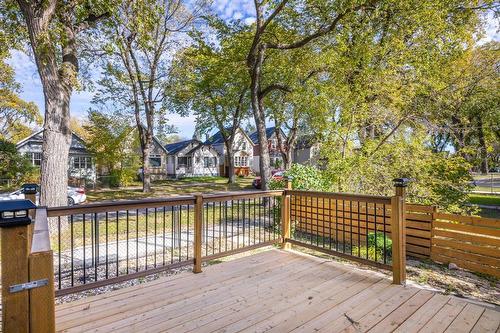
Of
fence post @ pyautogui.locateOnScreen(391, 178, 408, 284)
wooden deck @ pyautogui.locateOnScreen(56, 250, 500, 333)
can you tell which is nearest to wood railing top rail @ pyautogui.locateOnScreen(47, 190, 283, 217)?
wooden deck @ pyautogui.locateOnScreen(56, 250, 500, 333)

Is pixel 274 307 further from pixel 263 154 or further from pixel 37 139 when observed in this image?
pixel 37 139

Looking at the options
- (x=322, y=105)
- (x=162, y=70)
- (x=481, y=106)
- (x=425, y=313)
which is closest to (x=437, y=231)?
(x=425, y=313)

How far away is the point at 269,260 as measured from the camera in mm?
3951

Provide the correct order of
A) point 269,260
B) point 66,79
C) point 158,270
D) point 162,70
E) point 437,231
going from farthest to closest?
point 162,70 < point 66,79 < point 437,231 < point 269,260 < point 158,270

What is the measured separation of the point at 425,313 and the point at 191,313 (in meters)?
2.06

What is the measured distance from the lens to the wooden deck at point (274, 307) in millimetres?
2311

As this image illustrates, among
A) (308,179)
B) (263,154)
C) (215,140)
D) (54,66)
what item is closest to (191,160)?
(215,140)

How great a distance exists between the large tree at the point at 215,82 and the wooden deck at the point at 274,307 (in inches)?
334

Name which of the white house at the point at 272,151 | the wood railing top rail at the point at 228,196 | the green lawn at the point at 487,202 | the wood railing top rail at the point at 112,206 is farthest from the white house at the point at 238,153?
the wood railing top rail at the point at 112,206

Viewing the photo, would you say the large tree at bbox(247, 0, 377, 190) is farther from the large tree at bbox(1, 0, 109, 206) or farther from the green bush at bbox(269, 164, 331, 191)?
the large tree at bbox(1, 0, 109, 206)

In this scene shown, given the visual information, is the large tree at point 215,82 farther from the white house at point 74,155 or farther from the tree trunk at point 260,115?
the white house at point 74,155

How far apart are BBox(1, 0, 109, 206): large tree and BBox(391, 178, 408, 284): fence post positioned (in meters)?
7.17

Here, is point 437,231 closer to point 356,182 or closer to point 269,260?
point 356,182

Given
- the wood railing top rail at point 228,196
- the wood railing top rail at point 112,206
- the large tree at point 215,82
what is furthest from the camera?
the large tree at point 215,82
